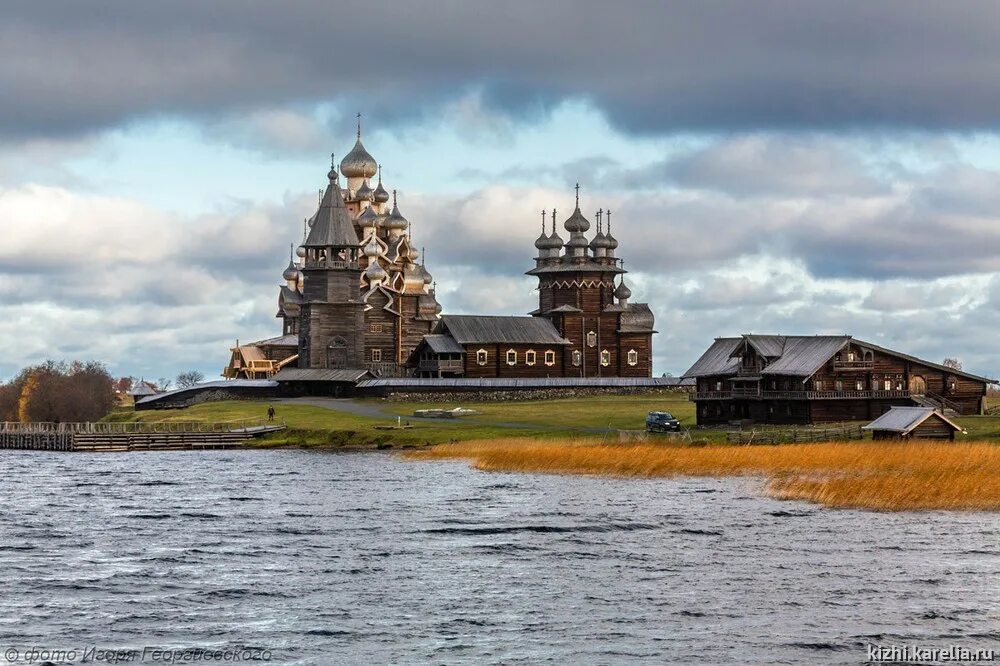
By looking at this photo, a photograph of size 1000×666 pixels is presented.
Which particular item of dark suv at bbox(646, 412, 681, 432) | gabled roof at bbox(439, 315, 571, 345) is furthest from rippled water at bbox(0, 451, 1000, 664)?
gabled roof at bbox(439, 315, 571, 345)

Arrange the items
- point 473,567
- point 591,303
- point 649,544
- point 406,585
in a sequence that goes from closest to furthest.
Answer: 1. point 406,585
2. point 473,567
3. point 649,544
4. point 591,303

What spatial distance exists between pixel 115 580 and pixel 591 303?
96.4 metres

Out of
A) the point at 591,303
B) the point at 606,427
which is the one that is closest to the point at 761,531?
the point at 606,427

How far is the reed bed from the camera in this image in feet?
155

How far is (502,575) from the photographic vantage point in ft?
115

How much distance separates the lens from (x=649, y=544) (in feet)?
130

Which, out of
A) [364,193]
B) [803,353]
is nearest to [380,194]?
[364,193]

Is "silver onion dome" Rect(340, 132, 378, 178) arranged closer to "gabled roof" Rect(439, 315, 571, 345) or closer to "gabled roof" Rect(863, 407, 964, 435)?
"gabled roof" Rect(439, 315, 571, 345)

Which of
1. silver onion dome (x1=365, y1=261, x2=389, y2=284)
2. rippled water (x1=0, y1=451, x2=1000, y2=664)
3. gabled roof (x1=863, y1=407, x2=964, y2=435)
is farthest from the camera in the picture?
silver onion dome (x1=365, y1=261, x2=389, y2=284)

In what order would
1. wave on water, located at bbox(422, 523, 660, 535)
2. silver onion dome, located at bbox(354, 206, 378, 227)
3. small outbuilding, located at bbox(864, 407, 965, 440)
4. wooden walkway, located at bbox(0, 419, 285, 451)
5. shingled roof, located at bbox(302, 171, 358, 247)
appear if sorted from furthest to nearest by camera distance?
silver onion dome, located at bbox(354, 206, 378, 227), shingled roof, located at bbox(302, 171, 358, 247), wooden walkway, located at bbox(0, 419, 285, 451), small outbuilding, located at bbox(864, 407, 965, 440), wave on water, located at bbox(422, 523, 660, 535)

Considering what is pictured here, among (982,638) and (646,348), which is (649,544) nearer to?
(982,638)

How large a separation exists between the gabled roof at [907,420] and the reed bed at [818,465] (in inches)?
108

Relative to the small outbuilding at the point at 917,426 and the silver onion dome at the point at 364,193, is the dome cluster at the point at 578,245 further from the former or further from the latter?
the small outbuilding at the point at 917,426

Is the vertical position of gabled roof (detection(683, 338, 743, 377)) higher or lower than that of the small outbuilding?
higher
